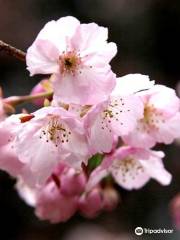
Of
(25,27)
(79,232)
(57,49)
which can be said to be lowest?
(79,232)

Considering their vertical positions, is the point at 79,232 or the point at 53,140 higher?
the point at 53,140

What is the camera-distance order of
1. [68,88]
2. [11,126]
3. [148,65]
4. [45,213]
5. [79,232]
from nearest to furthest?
1. [68,88]
2. [11,126]
3. [45,213]
4. [79,232]
5. [148,65]

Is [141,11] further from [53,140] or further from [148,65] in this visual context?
[53,140]

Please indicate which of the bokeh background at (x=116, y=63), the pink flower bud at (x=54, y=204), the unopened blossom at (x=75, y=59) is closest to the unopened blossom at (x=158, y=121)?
the unopened blossom at (x=75, y=59)

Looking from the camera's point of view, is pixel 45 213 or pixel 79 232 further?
pixel 79 232

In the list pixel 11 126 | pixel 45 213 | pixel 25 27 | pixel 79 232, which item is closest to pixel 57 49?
pixel 11 126

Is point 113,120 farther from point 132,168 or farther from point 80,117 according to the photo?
point 132,168
